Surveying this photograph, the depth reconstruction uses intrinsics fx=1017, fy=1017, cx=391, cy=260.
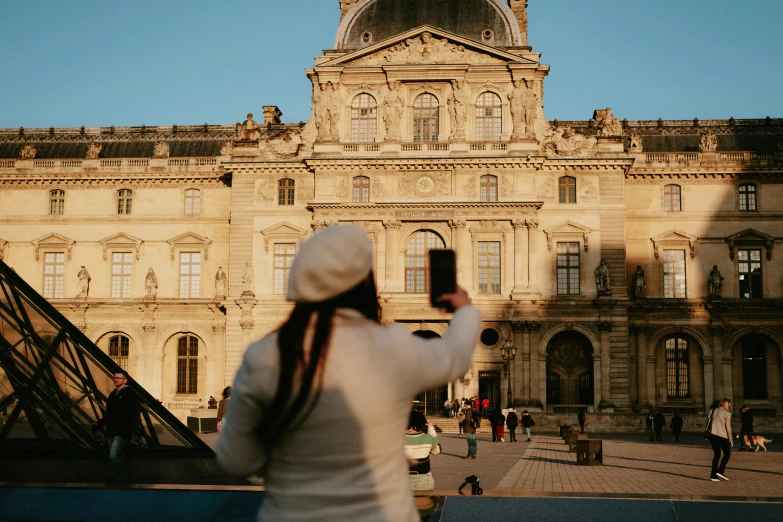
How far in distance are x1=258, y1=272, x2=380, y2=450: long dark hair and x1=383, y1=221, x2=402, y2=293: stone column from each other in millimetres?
43380

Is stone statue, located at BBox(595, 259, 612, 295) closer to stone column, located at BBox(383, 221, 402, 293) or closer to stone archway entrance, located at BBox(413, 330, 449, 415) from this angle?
stone archway entrance, located at BBox(413, 330, 449, 415)

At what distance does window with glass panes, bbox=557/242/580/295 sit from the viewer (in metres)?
48.0

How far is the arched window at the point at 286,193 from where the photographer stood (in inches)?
1934

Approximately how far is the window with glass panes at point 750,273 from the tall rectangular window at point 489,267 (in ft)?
40.7

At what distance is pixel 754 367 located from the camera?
49.2 metres

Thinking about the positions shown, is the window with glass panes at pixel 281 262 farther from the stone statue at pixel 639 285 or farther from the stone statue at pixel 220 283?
the stone statue at pixel 639 285

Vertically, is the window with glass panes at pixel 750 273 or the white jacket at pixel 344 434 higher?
the window with glass panes at pixel 750 273

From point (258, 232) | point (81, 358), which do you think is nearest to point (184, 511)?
point (81, 358)

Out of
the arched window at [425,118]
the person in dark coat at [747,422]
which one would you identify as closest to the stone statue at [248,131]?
the arched window at [425,118]

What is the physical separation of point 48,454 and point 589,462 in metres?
16.5

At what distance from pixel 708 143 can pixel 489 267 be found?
13031 millimetres

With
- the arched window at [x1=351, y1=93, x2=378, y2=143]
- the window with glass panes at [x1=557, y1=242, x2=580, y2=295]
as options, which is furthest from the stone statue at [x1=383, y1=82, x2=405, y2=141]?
the window with glass panes at [x1=557, y1=242, x2=580, y2=295]

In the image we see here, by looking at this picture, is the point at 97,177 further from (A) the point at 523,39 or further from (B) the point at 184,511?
(B) the point at 184,511

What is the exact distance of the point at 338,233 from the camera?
3.85 metres
